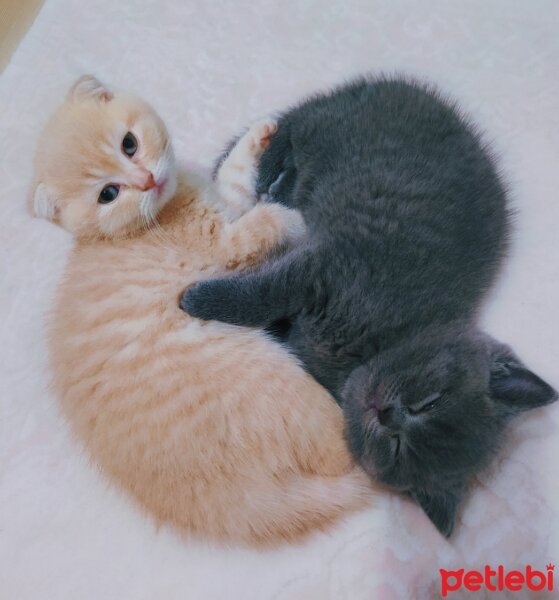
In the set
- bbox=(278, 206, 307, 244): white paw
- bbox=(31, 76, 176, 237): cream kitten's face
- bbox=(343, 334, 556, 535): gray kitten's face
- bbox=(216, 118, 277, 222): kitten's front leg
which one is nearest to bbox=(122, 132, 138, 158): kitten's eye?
bbox=(31, 76, 176, 237): cream kitten's face

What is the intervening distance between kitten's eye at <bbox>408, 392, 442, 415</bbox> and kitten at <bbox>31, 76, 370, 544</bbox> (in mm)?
167

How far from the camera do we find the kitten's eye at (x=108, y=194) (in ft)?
3.67

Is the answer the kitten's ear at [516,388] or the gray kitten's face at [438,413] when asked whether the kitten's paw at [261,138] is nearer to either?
the gray kitten's face at [438,413]

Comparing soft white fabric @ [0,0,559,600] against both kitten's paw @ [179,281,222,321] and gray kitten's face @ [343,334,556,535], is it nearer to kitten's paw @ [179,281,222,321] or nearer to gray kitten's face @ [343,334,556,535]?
gray kitten's face @ [343,334,556,535]

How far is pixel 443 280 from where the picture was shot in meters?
1.03

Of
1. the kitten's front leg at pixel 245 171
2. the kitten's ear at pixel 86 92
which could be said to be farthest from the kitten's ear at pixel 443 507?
the kitten's ear at pixel 86 92

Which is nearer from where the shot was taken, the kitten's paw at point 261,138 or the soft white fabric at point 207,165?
the soft white fabric at point 207,165

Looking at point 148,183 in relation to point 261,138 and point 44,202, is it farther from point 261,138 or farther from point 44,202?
point 261,138

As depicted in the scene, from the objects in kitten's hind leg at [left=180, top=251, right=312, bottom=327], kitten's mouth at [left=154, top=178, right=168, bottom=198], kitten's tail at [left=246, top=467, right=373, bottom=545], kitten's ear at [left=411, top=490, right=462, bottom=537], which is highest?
kitten's mouth at [left=154, top=178, right=168, bottom=198]

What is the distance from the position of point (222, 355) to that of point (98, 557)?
0.45m

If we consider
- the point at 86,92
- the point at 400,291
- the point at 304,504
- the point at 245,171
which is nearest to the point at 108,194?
the point at 86,92

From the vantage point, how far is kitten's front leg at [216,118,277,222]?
4.28 feet

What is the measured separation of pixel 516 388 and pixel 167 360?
628 mm

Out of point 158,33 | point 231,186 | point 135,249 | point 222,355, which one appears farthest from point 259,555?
point 158,33
